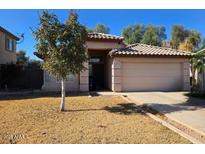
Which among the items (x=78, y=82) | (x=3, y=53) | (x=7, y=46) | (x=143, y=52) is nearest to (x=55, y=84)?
(x=78, y=82)

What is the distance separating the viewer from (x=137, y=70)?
19.9 metres

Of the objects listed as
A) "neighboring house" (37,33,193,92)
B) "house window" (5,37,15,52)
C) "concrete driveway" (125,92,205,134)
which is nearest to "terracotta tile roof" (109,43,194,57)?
"neighboring house" (37,33,193,92)

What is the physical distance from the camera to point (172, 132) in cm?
813

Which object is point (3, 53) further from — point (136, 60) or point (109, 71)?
point (136, 60)

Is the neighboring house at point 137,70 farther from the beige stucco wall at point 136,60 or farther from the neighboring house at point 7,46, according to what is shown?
the neighboring house at point 7,46

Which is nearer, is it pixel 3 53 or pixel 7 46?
pixel 3 53

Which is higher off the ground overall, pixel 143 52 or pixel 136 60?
pixel 143 52

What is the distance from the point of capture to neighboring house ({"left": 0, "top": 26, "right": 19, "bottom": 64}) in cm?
2497

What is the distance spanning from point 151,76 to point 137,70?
3.62ft

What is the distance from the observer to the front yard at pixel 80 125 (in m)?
7.49

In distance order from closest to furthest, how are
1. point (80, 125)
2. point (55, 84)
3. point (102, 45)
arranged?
1. point (80, 125)
2. point (55, 84)
3. point (102, 45)

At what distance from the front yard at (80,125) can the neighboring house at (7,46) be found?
1325 cm
